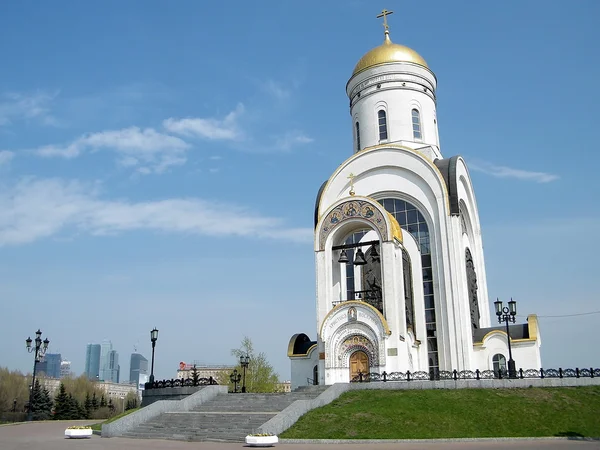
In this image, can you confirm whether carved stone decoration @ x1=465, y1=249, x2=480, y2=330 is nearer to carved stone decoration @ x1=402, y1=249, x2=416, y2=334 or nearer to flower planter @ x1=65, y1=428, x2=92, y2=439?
carved stone decoration @ x1=402, y1=249, x2=416, y2=334

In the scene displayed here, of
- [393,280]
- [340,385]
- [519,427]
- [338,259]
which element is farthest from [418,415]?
[338,259]

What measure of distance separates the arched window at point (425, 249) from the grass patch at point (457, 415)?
7.88 m

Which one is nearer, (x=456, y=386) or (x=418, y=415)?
(x=418, y=415)

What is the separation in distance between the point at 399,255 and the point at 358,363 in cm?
478

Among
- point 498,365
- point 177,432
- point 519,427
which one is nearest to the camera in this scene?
point 519,427

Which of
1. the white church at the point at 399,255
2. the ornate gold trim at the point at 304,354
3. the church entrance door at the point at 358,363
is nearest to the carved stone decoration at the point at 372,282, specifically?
the white church at the point at 399,255

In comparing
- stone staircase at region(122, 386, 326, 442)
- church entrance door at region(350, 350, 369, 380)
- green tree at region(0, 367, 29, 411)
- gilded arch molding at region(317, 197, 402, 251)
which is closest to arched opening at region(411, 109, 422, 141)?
gilded arch molding at region(317, 197, 402, 251)

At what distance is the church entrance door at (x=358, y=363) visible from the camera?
22.9 meters

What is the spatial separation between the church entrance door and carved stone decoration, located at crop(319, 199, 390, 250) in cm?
475

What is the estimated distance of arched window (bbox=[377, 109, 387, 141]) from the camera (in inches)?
1235

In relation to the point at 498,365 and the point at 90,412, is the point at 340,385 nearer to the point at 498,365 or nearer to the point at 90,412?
the point at 498,365

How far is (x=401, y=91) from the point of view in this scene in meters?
31.5

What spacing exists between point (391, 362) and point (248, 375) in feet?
78.5

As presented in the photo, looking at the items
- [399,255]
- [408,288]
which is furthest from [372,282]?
[399,255]
